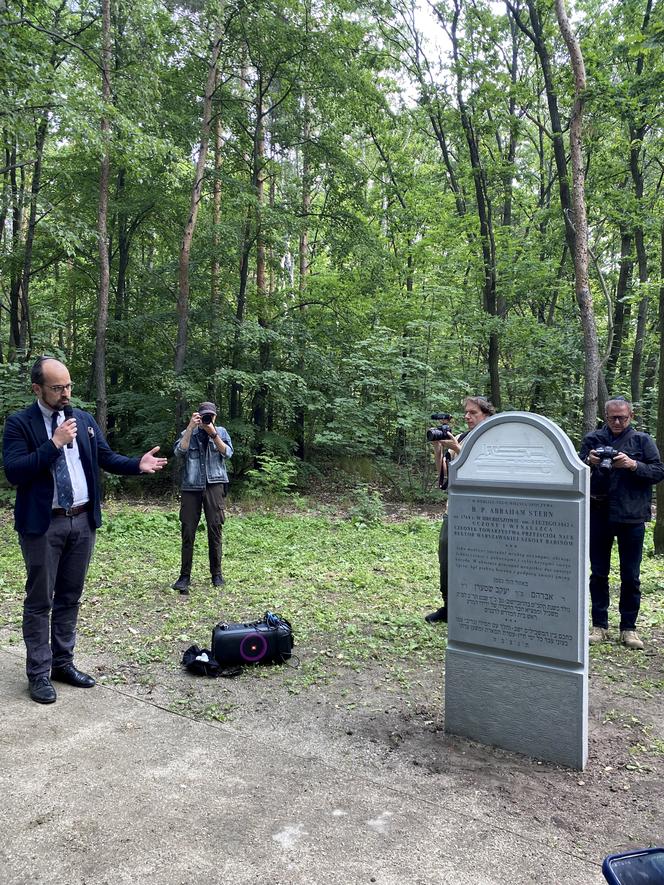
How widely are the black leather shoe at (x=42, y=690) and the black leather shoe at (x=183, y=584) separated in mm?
2471

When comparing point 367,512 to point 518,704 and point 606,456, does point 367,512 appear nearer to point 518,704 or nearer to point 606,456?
point 606,456

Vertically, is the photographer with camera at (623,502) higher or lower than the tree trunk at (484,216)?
lower

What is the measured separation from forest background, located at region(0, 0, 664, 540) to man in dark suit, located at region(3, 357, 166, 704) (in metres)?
7.63

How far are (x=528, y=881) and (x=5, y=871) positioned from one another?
178 centimetres

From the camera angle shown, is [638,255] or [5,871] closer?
[5,871]

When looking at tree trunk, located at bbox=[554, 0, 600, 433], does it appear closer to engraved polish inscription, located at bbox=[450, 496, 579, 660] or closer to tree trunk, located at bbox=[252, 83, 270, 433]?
tree trunk, located at bbox=[252, 83, 270, 433]

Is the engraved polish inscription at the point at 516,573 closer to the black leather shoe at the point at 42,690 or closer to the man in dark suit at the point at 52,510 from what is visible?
the man in dark suit at the point at 52,510

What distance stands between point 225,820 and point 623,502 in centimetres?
362

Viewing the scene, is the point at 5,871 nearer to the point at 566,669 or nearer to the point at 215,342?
the point at 566,669

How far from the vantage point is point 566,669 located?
9.57ft

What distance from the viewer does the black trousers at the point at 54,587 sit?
11.6 feet

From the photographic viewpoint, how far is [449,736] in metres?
3.21

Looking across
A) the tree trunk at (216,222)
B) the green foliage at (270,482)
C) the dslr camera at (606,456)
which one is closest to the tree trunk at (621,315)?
the green foliage at (270,482)

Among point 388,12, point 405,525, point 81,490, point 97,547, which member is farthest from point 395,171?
point 81,490
